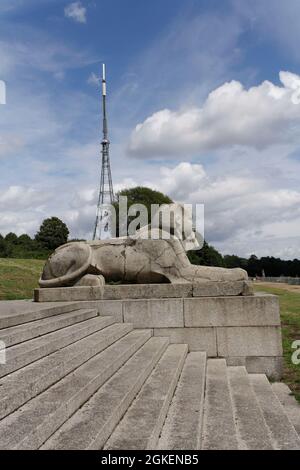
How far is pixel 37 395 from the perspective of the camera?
3.38 metres

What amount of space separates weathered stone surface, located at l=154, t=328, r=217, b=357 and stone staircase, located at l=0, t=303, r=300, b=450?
0.92 m

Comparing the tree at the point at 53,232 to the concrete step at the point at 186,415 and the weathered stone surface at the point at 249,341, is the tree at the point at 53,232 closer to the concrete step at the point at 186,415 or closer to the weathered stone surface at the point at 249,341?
the weathered stone surface at the point at 249,341

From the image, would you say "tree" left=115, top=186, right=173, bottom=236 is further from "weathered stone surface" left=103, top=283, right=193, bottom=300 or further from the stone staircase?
the stone staircase

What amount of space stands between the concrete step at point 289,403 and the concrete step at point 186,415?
1.00 meters

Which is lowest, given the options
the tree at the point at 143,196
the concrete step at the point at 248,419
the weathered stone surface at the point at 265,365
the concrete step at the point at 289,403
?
the concrete step at the point at 289,403

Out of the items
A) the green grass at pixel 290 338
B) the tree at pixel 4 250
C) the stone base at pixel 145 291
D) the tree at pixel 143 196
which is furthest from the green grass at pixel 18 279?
the tree at pixel 4 250

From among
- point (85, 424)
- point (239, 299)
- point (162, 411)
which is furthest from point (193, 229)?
point (85, 424)

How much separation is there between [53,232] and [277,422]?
42.7m

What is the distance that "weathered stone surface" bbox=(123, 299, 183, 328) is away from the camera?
702 centimetres

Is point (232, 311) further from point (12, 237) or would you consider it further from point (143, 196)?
point (12, 237)

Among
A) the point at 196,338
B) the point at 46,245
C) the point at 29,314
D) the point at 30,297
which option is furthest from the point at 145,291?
the point at 46,245

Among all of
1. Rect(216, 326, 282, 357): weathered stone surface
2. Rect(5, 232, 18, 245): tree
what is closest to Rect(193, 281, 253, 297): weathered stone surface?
Rect(216, 326, 282, 357): weathered stone surface

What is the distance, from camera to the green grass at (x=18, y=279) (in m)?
15.1
